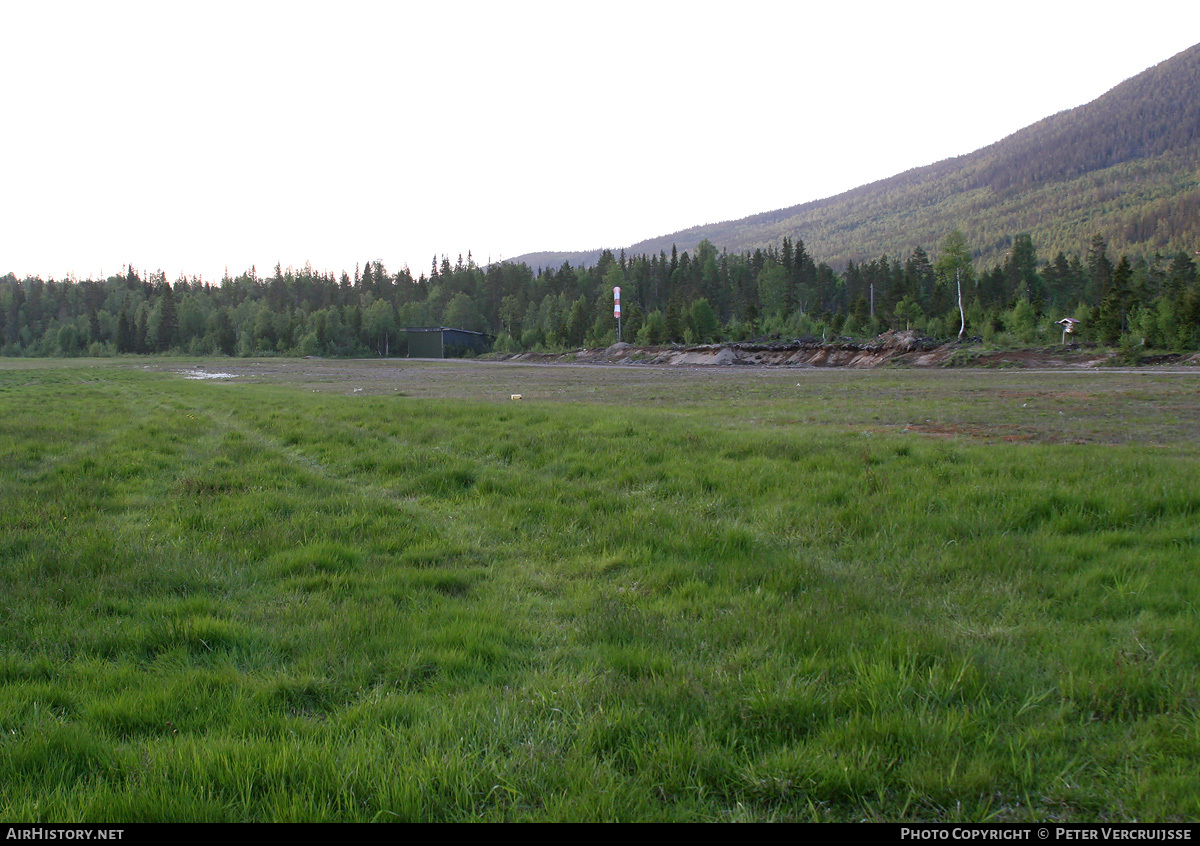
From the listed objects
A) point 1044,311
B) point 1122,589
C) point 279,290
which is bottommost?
point 1122,589

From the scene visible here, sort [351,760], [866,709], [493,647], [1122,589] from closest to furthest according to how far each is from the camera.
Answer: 1. [351,760]
2. [866,709]
3. [493,647]
4. [1122,589]

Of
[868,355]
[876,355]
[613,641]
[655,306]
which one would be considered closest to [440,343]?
[655,306]

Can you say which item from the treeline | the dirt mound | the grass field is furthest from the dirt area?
the grass field

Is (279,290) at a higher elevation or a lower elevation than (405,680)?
higher

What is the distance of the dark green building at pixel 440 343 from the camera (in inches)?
5536

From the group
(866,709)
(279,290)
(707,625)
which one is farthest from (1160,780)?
(279,290)

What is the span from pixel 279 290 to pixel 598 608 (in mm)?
213656

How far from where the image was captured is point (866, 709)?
367 cm

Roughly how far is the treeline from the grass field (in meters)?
54.4

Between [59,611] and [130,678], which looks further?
[59,611]

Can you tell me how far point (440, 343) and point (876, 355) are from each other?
328 feet

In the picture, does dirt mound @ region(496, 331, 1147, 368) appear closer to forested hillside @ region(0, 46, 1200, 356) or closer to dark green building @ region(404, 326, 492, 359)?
forested hillside @ region(0, 46, 1200, 356)
